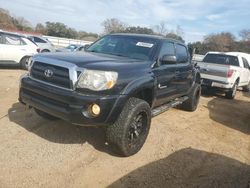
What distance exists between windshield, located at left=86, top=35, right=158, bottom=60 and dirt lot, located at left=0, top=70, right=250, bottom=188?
5.01 feet

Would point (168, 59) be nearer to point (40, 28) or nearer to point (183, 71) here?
point (183, 71)

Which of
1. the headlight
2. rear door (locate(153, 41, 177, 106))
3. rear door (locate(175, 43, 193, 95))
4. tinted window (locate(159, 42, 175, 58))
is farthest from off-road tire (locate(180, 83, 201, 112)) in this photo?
the headlight

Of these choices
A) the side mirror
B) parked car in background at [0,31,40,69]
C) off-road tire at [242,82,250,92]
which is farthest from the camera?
off-road tire at [242,82,250,92]

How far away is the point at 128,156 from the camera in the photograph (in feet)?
15.6

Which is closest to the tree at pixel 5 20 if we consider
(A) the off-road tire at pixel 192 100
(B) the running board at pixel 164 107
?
(A) the off-road tire at pixel 192 100

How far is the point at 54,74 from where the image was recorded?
4.45 m

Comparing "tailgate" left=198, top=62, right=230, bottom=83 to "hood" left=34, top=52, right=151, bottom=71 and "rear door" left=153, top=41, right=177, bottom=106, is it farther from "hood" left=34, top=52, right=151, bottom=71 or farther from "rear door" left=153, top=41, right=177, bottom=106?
"hood" left=34, top=52, right=151, bottom=71

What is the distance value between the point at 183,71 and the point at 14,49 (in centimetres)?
789

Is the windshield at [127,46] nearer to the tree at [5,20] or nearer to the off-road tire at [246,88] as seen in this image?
the off-road tire at [246,88]

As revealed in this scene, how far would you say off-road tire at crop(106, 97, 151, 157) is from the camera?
448 cm

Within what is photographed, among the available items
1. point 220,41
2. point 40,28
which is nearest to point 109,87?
point 220,41

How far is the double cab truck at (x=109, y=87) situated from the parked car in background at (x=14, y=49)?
7295 mm

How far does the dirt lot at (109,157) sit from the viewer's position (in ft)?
13.1

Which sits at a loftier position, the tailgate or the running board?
the tailgate
